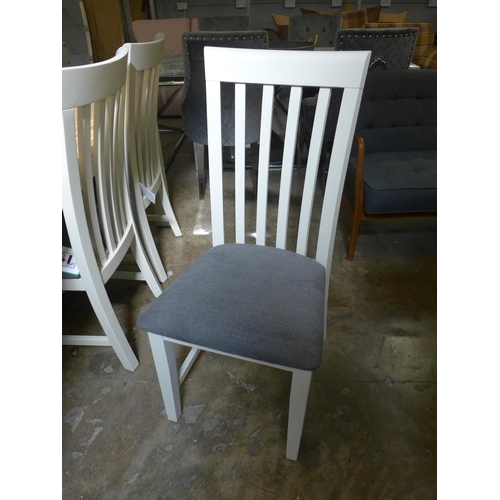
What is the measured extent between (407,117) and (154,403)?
187 centimetres

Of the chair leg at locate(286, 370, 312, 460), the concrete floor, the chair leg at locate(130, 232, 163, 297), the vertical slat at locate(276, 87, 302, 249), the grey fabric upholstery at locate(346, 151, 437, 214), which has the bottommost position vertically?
the concrete floor

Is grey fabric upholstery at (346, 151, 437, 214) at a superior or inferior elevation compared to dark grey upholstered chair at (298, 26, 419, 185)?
inferior

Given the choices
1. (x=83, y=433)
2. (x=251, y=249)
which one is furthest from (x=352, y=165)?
(x=83, y=433)

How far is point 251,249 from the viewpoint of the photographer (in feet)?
3.34

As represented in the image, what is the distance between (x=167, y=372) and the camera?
967 mm

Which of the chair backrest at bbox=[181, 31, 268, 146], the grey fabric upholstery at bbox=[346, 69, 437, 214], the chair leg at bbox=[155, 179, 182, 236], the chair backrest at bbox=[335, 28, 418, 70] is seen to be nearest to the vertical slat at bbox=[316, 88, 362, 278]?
the grey fabric upholstery at bbox=[346, 69, 437, 214]

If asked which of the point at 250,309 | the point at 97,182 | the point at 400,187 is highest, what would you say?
the point at 97,182

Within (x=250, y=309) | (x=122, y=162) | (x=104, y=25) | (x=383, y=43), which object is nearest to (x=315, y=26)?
(x=383, y=43)

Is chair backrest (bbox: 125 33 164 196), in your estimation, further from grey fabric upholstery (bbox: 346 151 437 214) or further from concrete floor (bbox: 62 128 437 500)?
grey fabric upholstery (bbox: 346 151 437 214)

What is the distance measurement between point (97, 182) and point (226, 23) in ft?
10.9

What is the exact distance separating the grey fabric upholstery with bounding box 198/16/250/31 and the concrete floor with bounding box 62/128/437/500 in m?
3.20

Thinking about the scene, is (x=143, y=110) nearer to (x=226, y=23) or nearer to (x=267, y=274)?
(x=267, y=274)

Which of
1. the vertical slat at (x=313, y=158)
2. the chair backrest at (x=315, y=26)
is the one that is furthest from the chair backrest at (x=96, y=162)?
the chair backrest at (x=315, y=26)

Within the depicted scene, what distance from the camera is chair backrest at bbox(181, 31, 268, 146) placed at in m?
1.87
